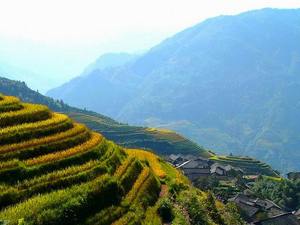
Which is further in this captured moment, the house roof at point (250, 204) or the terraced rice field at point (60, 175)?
the house roof at point (250, 204)

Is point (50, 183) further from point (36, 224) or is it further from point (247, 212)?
point (247, 212)

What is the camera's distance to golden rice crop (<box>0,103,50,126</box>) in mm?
39919

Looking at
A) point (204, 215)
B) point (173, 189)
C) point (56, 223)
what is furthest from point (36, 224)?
point (173, 189)

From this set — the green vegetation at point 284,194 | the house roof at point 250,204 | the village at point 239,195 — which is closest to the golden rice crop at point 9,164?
the village at point 239,195

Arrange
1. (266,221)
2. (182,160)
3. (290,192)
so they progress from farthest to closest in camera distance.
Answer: (182,160) → (290,192) → (266,221)

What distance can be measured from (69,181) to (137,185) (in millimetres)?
9476

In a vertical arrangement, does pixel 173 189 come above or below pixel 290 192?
above

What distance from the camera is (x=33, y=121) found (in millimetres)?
42688

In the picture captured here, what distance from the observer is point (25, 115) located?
4200 centimetres

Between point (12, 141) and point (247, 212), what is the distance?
63289mm

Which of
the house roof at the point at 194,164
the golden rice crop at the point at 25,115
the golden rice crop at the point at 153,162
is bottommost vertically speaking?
the house roof at the point at 194,164

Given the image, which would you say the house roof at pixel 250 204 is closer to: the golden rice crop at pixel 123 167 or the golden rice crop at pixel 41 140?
the golden rice crop at pixel 123 167

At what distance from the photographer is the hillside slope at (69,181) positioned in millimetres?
31094

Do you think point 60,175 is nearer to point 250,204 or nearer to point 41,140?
point 41,140
